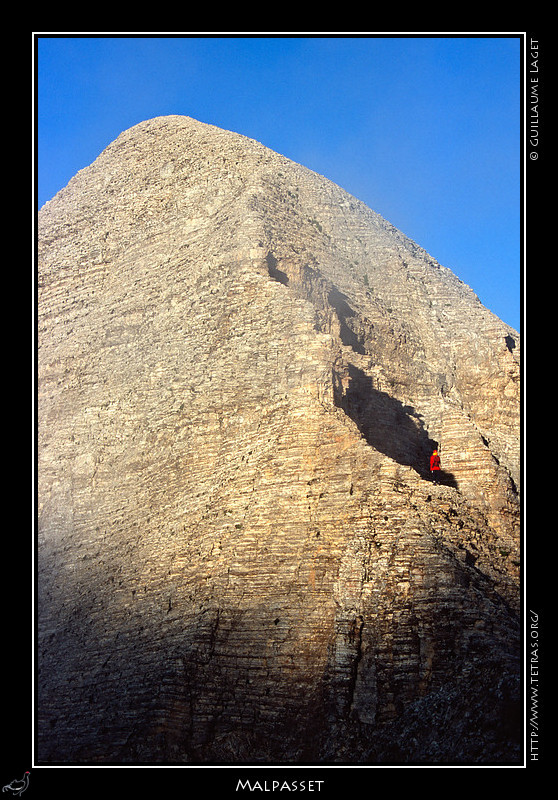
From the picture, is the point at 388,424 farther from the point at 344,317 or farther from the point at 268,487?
the point at 268,487

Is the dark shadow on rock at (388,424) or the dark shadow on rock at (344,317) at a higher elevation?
the dark shadow on rock at (344,317)

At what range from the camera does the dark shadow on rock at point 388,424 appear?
44250 mm

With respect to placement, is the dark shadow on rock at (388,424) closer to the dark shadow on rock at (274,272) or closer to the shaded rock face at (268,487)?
the shaded rock face at (268,487)

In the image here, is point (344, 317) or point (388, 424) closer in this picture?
point (388, 424)

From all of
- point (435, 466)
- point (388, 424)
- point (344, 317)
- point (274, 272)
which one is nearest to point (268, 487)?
point (388, 424)

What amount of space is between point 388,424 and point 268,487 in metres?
6.18

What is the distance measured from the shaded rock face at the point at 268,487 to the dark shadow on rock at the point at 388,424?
113 millimetres

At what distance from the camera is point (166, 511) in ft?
151

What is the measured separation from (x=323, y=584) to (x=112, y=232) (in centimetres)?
2872

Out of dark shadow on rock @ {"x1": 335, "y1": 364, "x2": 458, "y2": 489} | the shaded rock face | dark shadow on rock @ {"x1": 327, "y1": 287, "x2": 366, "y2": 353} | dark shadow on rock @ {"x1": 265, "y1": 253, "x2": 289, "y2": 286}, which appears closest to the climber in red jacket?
dark shadow on rock @ {"x1": 335, "y1": 364, "x2": 458, "y2": 489}

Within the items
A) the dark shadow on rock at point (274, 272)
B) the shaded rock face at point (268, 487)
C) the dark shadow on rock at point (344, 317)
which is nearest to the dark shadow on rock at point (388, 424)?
the shaded rock face at point (268, 487)

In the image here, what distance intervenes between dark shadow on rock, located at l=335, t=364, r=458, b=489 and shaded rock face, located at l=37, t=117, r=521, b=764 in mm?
113

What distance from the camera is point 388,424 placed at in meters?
45.8

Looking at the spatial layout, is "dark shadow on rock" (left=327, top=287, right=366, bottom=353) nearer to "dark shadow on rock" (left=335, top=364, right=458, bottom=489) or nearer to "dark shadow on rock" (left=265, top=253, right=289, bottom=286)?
"dark shadow on rock" (left=265, top=253, right=289, bottom=286)
